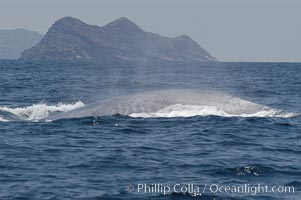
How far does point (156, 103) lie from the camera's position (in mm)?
27406

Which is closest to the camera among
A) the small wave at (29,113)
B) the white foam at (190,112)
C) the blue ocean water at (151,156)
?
the blue ocean water at (151,156)

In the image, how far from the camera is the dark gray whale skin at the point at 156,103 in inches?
1057

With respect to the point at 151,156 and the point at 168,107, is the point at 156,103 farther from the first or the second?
the point at 151,156

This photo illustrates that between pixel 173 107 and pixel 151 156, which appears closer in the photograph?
pixel 151 156

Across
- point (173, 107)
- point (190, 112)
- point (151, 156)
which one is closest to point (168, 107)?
point (173, 107)

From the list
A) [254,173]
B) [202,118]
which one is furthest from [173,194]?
[202,118]

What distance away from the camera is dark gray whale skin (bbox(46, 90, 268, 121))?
26.9m

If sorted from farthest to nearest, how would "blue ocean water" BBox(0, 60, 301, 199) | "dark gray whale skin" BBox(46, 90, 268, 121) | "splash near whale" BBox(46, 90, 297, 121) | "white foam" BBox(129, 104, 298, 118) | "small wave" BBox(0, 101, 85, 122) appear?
"small wave" BBox(0, 101, 85, 122)
"dark gray whale skin" BBox(46, 90, 268, 121)
"splash near whale" BBox(46, 90, 297, 121)
"white foam" BBox(129, 104, 298, 118)
"blue ocean water" BBox(0, 60, 301, 199)

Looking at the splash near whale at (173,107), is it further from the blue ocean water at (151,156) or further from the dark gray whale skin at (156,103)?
the blue ocean water at (151,156)

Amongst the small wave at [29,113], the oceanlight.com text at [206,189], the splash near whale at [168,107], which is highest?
the splash near whale at [168,107]

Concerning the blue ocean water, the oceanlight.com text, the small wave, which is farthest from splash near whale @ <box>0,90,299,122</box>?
the oceanlight.com text

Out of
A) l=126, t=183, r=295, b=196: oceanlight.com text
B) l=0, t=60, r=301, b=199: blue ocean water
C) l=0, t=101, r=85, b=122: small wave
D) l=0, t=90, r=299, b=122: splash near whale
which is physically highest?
l=0, t=90, r=299, b=122: splash near whale

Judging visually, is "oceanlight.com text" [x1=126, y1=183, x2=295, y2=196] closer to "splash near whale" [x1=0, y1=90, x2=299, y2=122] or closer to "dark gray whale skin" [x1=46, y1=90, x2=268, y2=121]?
"splash near whale" [x1=0, y1=90, x2=299, y2=122]

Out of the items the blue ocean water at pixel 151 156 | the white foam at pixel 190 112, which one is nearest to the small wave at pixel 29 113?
the blue ocean water at pixel 151 156
